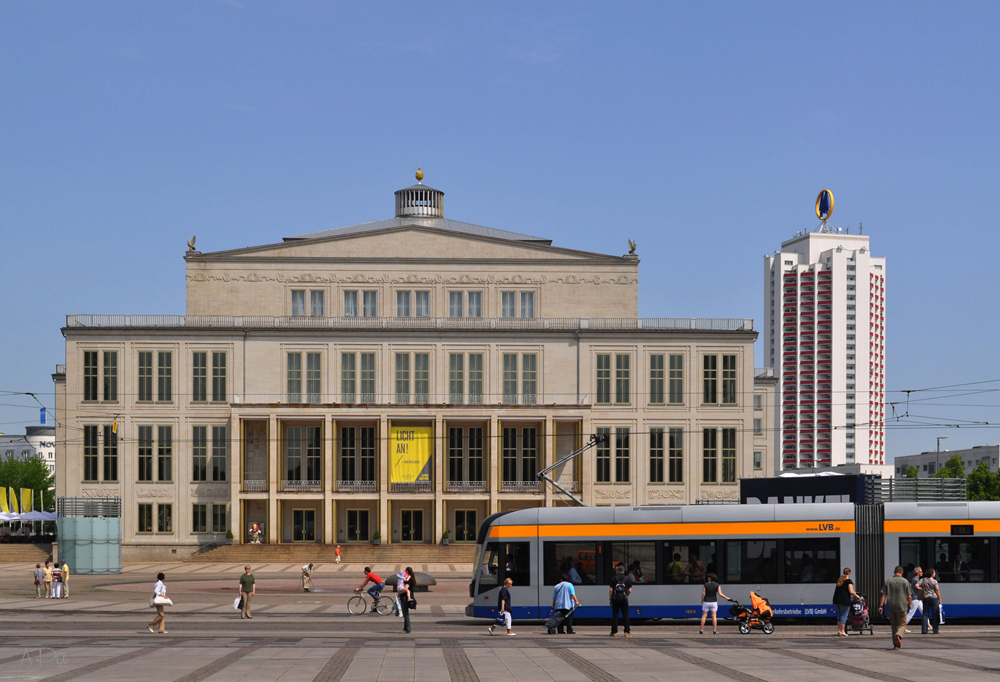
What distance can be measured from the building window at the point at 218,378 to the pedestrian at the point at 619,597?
52.6m

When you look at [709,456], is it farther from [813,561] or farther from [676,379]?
[813,561]

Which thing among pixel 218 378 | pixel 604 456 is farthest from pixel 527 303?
pixel 218 378

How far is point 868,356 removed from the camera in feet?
632

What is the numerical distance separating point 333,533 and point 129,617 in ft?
139

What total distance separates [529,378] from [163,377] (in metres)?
25.1

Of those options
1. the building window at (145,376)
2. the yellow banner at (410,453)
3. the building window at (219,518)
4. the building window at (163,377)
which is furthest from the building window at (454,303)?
the building window at (145,376)

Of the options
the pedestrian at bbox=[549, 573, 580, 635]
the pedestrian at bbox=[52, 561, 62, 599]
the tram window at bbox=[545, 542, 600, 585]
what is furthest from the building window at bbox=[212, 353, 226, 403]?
the pedestrian at bbox=[549, 573, 580, 635]

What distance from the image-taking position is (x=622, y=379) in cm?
7688

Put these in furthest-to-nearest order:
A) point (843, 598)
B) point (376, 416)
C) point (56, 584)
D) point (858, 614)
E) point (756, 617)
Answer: point (376, 416)
point (56, 584)
point (756, 617)
point (858, 614)
point (843, 598)

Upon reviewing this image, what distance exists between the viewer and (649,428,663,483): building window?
250ft

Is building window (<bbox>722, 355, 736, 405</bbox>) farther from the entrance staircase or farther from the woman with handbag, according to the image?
the woman with handbag

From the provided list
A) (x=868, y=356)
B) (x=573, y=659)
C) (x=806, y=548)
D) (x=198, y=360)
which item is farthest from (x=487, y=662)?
(x=868, y=356)

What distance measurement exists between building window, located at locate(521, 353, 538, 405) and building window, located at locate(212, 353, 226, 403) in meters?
20.6

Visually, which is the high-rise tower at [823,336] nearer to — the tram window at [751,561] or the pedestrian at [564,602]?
the tram window at [751,561]
